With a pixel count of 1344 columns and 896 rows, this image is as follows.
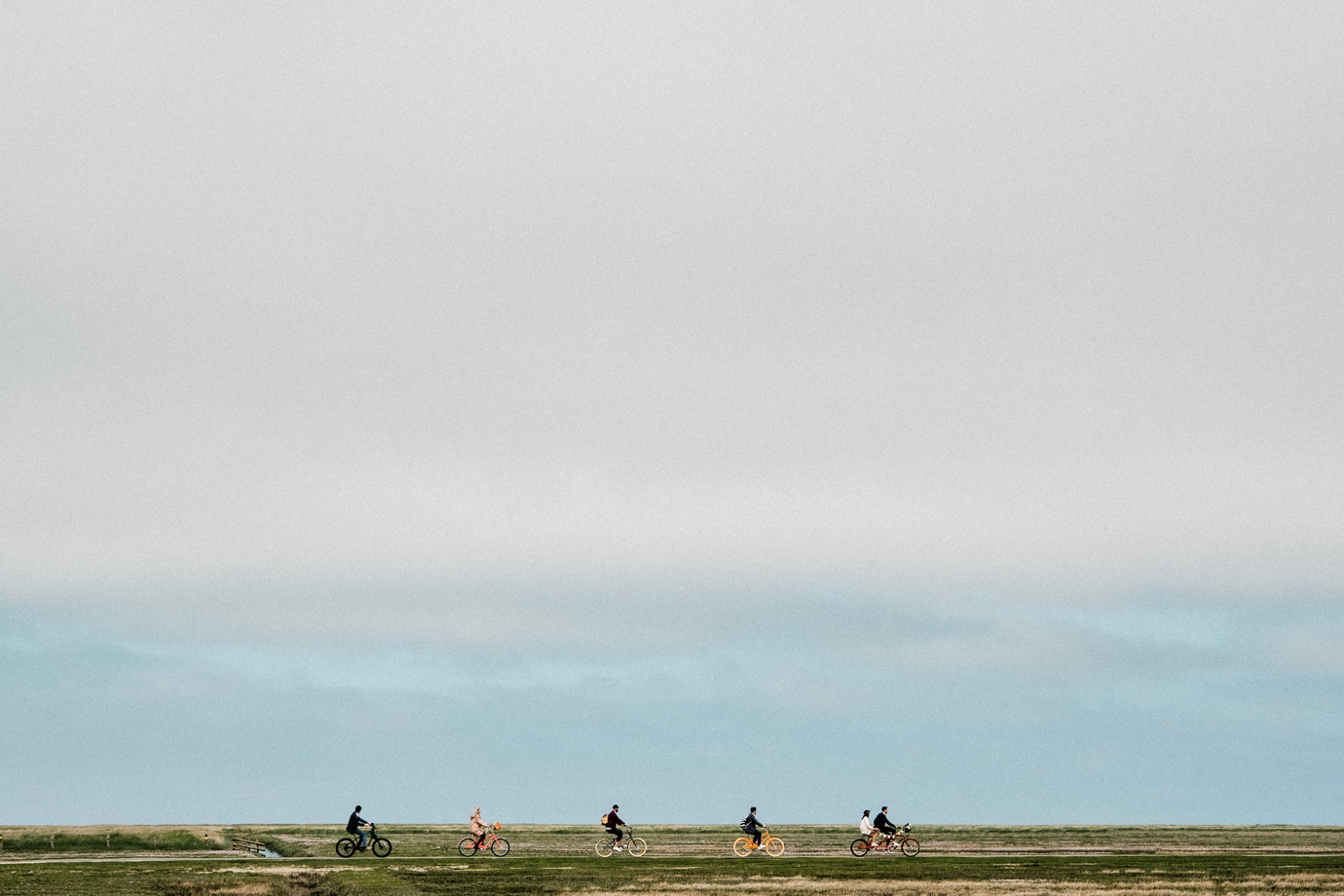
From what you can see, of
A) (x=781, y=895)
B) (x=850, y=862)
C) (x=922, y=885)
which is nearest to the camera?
(x=781, y=895)

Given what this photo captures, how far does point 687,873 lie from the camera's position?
187ft

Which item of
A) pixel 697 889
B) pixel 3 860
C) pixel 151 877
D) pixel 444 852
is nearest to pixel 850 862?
pixel 697 889

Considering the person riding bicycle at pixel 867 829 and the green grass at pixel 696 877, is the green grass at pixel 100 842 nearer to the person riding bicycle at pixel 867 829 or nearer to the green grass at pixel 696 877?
the green grass at pixel 696 877

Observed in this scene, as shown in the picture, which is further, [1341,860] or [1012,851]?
[1012,851]

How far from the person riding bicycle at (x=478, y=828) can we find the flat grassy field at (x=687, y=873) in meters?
1.04

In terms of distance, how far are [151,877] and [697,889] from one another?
24.1 metres

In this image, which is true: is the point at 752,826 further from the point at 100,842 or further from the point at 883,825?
the point at 100,842

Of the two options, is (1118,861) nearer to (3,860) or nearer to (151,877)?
(151,877)

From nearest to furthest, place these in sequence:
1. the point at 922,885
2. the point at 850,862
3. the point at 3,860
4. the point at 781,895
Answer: the point at 781,895
the point at 922,885
the point at 850,862
the point at 3,860

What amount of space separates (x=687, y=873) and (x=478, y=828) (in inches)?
629

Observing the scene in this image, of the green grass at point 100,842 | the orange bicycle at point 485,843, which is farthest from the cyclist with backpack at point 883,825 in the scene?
the green grass at point 100,842

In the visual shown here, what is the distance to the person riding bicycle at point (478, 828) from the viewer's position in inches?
2662

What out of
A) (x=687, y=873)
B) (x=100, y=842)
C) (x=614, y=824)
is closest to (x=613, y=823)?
(x=614, y=824)

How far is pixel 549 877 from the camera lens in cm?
5478
